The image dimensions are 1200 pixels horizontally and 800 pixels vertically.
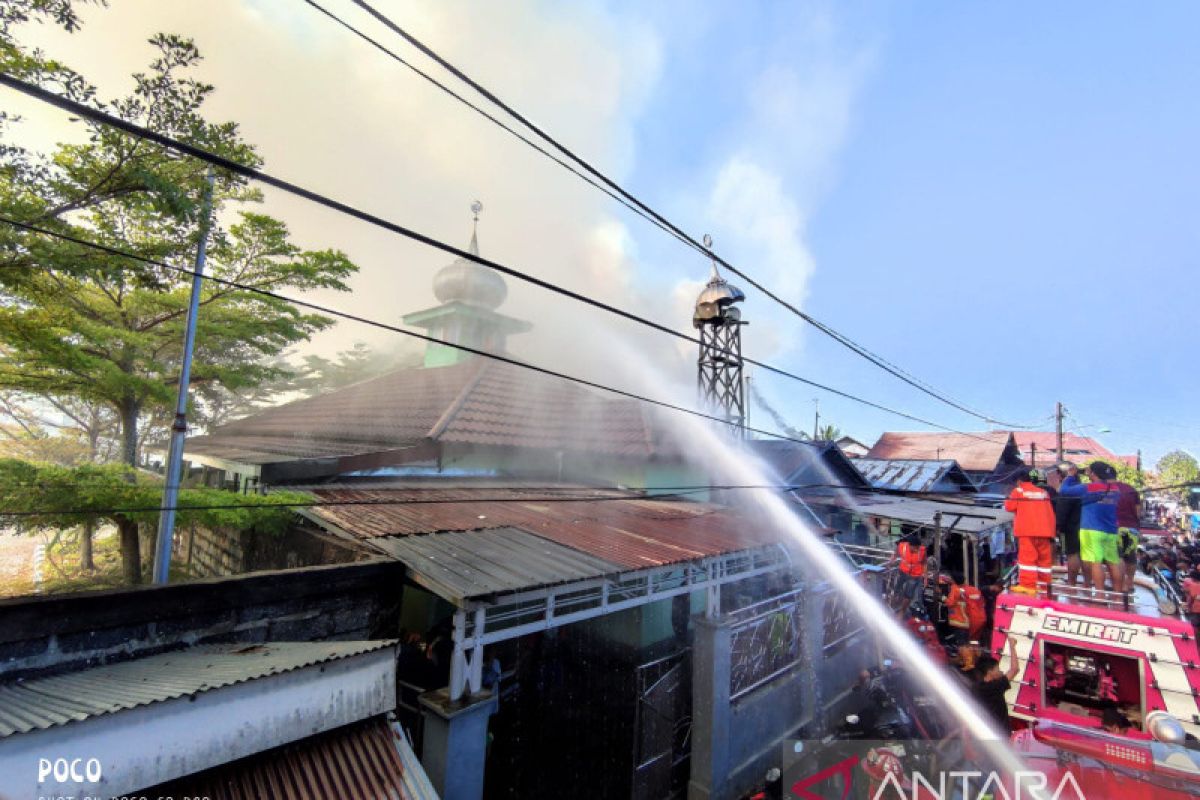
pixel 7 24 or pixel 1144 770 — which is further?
pixel 7 24

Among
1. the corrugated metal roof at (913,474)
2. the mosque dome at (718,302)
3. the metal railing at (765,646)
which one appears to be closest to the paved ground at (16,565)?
the metal railing at (765,646)

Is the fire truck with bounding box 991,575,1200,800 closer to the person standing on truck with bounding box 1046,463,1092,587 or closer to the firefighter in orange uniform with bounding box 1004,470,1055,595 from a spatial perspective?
the firefighter in orange uniform with bounding box 1004,470,1055,595

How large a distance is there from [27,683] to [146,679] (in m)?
0.94

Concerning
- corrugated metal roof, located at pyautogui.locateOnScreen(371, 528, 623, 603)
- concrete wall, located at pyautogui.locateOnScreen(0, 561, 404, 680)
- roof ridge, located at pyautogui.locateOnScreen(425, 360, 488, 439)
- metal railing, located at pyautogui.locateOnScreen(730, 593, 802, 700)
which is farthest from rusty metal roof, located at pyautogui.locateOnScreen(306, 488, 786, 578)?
roof ridge, located at pyautogui.locateOnScreen(425, 360, 488, 439)

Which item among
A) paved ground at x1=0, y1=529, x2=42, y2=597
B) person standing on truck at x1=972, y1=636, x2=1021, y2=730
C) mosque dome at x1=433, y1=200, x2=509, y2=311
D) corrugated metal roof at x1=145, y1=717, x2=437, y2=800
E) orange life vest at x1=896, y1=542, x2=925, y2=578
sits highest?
mosque dome at x1=433, y1=200, x2=509, y2=311

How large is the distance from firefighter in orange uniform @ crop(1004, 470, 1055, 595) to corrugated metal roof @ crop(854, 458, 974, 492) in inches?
422

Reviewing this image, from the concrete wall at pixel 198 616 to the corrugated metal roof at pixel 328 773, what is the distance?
1598 mm

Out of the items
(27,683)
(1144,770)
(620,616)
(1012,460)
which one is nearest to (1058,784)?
(1144,770)

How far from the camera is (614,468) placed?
14.1m

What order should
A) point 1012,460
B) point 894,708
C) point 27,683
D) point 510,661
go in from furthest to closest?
point 1012,460 < point 894,708 < point 510,661 < point 27,683

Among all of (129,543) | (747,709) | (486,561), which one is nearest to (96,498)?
(129,543)

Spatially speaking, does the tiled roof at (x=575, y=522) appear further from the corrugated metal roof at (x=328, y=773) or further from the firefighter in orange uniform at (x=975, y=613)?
the firefighter in orange uniform at (x=975, y=613)

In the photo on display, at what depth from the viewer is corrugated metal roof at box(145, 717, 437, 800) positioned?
375 centimetres

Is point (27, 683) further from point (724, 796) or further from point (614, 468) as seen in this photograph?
point (614, 468)
